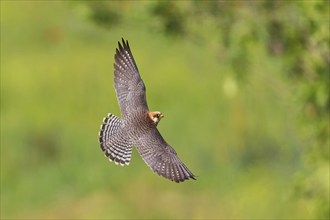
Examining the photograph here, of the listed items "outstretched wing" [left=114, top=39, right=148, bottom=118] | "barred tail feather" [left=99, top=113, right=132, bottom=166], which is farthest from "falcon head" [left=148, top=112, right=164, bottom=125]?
"barred tail feather" [left=99, top=113, right=132, bottom=166]

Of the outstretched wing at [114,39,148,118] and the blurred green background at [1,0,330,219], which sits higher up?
the outstretched wing at [114,39,148,118]

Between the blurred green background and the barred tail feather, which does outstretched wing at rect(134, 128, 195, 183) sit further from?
the blurred green background

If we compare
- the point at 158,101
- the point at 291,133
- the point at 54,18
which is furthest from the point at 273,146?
the point at 54,18

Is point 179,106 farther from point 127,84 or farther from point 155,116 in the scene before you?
point 155,116

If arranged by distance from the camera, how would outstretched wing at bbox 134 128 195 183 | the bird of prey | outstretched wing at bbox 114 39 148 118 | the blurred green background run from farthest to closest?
the blurred green background < outstretched wing at bbox 114 39 148 118 < the bird of prey < outstretched wing at bbox 134 128 195 183

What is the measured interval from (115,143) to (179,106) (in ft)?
45.2

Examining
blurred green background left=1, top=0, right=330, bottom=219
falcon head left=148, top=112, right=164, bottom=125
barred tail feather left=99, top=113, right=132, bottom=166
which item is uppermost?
falcon head left=148, top=112, right=164, bottom=125

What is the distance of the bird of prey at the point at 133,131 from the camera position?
6.23 m

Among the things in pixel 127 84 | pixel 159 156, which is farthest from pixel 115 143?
pixel 159 156

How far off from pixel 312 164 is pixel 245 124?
207 inches

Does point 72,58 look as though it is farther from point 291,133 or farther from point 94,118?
point 291,133

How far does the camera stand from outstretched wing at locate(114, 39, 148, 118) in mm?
6594

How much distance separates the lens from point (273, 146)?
20.2 m

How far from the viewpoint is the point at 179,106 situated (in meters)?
20.6
